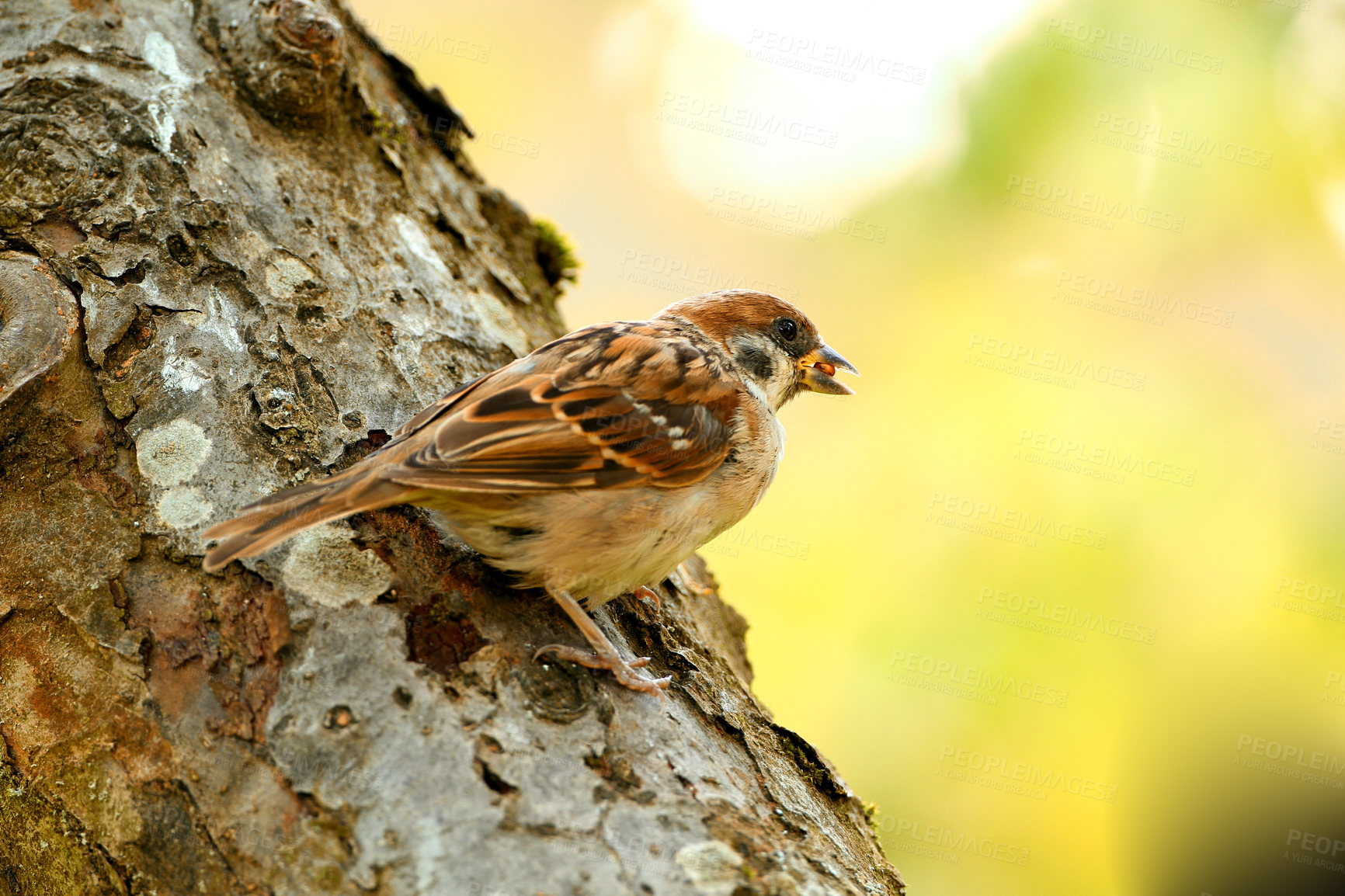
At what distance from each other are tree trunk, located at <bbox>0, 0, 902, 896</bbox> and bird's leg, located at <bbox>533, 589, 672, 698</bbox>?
5 cm

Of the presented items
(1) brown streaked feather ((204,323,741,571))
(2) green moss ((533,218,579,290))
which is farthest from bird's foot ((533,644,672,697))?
(2) green moss ((533,218,579,290))

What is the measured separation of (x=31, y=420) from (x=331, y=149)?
1434 mm

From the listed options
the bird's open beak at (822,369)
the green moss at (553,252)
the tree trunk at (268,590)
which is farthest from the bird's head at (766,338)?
the tree trunk at (268,590)

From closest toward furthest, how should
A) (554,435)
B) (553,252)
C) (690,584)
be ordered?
1. (554,435)
2. (690,584)
3. (553,252)

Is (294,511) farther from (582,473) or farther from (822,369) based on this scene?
(822,369)

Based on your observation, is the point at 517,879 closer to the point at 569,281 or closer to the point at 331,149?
the point at 331,149

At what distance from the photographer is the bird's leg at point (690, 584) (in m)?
3.42

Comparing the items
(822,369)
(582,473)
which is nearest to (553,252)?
(822,369)

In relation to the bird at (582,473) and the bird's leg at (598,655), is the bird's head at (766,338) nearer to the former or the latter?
the bird at (582,473)

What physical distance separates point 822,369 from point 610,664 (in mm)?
1919

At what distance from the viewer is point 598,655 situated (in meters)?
2.41

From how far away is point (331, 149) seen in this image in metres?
3.33

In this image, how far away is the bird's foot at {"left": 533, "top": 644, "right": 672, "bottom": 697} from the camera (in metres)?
2.30

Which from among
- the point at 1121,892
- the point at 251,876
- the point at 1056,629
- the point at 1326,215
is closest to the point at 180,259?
the point at 251,876
